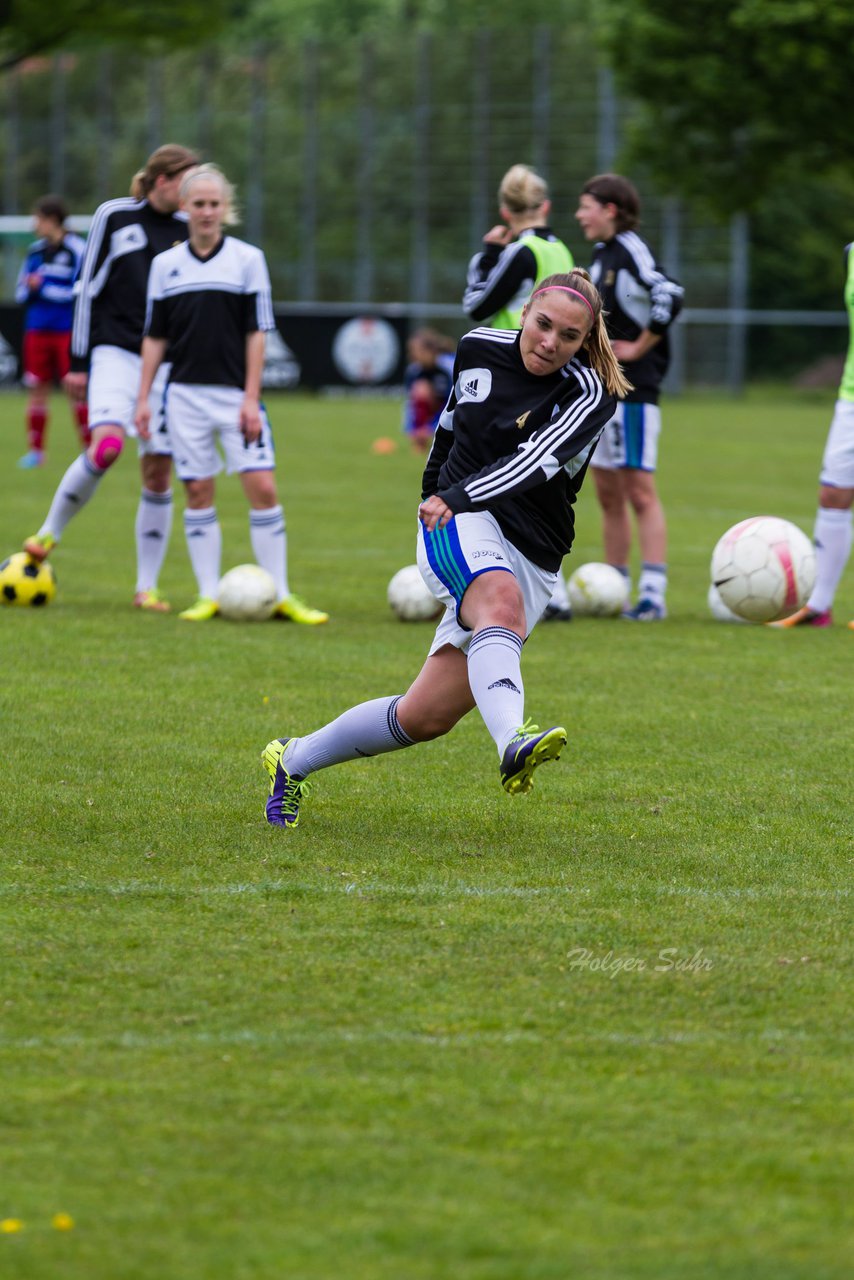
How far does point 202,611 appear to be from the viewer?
31.6ft

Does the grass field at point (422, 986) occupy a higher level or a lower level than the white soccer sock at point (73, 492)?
lower

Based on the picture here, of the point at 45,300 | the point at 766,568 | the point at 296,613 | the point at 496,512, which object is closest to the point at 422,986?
the point at 496,512

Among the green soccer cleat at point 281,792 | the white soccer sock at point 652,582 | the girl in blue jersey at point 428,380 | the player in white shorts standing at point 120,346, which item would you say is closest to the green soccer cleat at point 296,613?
the player in white shorts standing at point 120,346

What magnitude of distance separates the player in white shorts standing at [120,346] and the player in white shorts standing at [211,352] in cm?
34

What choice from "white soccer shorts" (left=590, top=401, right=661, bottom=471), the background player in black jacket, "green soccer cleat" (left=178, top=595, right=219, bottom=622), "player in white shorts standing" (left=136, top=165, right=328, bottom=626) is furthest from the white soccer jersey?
"white soccer shorts" (left=590, top=401, right=661, bottom=471)

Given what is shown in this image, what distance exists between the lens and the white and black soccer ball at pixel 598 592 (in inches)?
392

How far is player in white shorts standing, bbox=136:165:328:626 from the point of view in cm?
907

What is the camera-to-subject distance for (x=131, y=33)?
134ft

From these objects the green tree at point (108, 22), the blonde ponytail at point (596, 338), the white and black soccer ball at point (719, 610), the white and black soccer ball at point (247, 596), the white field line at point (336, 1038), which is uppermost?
the green tree at point (108, 22)

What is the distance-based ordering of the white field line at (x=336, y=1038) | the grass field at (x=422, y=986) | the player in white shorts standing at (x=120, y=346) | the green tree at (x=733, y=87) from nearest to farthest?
the grass field at (x=422, y=986) → the white field line at (x=336, y=1038) → the player in white shorts standing at (x=120, y=346) → the green tree at (x=733, y=87)

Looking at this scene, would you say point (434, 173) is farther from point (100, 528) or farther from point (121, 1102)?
point (121, 1102)

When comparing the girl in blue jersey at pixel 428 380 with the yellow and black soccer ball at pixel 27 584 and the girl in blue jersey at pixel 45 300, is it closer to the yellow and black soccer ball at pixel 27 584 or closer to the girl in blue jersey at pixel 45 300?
the girl in blue jersey at pixel 45 300

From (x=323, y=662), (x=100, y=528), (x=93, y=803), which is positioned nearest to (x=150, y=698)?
(x=323, y=662)

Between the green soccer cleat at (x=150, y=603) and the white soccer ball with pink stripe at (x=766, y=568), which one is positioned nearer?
the white soccer ball with pink stripe at (x=766, y=568)
